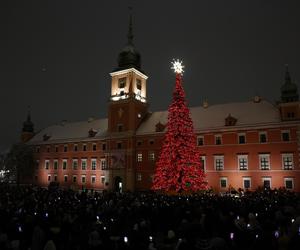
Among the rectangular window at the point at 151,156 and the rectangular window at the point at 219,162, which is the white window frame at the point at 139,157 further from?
the rectangular window at the point at 219,162

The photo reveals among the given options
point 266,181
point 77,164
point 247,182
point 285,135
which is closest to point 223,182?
point 247,182

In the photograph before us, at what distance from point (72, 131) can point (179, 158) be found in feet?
120

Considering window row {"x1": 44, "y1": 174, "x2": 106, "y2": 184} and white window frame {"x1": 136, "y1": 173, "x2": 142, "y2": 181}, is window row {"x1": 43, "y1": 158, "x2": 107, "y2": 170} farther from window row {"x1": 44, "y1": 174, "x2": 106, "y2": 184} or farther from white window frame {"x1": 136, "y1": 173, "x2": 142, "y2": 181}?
white window frame {"x1": 136, "y1": 173, "x2": 142, "y2": 181}

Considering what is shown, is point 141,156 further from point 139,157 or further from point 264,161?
point 264,161

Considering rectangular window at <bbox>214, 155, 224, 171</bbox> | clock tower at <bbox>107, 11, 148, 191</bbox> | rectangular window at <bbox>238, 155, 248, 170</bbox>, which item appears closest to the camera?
rectangular window at <bbox>238, 155, 248, 170</bbox>

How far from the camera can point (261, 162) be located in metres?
39.6

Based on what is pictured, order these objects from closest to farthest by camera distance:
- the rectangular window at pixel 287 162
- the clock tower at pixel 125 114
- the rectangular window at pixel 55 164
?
the rectangular window at pixel 287 162
the clock tower at pixel 125 114
the rectangular window at pixel 55 164

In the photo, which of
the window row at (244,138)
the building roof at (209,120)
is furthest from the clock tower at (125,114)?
the window row at (244,138)

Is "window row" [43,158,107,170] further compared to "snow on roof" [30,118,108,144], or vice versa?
"snow on roof" [30,118,108,144]

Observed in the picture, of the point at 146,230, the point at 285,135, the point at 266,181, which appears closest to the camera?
the point at 146,230

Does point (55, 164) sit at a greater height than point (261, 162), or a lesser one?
greater

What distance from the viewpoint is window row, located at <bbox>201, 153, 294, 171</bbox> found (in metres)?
37.9

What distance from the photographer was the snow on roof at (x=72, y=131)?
58.9m

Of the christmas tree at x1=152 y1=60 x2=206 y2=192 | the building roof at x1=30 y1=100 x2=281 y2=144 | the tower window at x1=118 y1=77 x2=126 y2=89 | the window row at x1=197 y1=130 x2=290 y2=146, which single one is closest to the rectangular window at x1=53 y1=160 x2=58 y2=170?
the building roof at x1=30 y1=100 x2=281 y2=144
